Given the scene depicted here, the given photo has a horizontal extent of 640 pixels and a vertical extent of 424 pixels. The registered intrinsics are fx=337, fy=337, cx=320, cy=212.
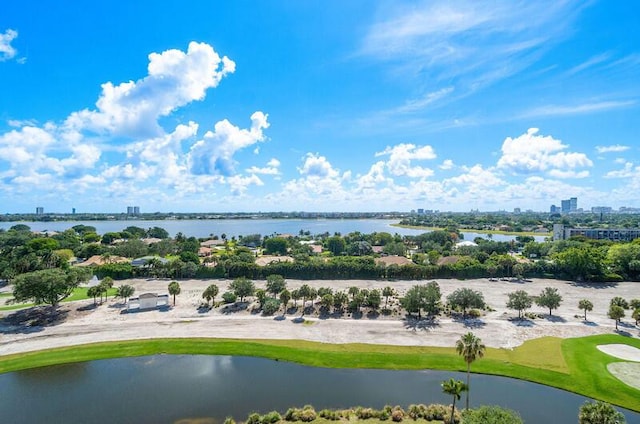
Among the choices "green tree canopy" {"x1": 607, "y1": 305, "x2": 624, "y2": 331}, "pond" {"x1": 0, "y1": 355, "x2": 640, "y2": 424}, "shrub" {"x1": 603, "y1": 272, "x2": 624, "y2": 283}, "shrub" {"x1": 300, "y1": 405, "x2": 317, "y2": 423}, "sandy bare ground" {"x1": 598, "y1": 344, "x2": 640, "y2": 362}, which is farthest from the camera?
"shrub" {"x1": 603, "y1": 272, "x2": 624, "y2": 283}

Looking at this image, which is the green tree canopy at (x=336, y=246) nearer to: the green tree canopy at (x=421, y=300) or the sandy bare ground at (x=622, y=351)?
the green tree canopy at (x=421, y=300)

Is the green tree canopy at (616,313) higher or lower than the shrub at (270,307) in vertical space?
higher

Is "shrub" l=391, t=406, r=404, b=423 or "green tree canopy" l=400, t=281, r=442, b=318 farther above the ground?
"green tree canopy" l=400, t=281, r=442, b=318

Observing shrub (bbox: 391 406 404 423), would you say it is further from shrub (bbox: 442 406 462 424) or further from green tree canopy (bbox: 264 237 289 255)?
green tree canopy (bbox: 264 237 289 255)

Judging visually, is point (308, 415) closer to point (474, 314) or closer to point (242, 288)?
point (242, 288)

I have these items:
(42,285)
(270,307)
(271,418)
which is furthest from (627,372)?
(42,285)

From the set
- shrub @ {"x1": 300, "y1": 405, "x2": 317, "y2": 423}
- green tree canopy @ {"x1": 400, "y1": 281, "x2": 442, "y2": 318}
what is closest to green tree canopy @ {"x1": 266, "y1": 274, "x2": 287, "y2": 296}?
green tree canopy @ {"x1": 400, "y1": 281, "x2": 442, "y2": 318}

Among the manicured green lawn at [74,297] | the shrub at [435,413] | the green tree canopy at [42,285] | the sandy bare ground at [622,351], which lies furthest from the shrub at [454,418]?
the manicured green lawn at [74,297]
